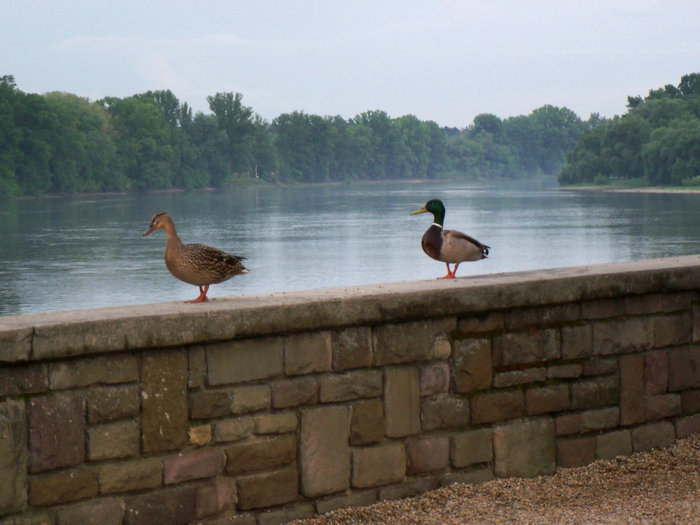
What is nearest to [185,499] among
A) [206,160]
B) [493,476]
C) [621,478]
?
[493,476]

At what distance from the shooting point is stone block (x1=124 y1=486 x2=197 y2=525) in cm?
514

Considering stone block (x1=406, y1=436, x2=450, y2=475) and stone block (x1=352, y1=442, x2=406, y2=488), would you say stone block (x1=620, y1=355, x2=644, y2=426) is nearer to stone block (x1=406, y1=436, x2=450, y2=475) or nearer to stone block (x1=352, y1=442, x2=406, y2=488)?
stone block (x1=406, y1=436, x2=450, y2=475)

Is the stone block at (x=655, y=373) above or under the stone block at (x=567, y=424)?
above

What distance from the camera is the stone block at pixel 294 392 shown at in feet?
17.9

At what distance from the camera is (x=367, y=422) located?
5707 millimetres

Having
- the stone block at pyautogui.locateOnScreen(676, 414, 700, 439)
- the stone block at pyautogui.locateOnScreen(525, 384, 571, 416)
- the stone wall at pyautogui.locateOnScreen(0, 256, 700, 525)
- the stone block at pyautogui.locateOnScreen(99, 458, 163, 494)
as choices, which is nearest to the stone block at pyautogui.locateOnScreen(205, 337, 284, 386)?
the stone wall at pyautogui.locateOnScreen(0, 256, 700, 525)

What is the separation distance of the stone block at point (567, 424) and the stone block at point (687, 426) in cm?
84

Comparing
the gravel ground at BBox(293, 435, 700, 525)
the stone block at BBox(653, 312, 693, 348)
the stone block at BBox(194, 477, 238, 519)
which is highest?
the stone block at BBox(653, 312, 693, 348)

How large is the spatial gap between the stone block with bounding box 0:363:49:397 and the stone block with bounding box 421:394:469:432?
2.11 m

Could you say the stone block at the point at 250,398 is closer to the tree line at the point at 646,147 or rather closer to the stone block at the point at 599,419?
the stone block at the point at 599,419

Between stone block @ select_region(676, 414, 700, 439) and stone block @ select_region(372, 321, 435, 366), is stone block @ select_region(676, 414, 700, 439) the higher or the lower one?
the lower one

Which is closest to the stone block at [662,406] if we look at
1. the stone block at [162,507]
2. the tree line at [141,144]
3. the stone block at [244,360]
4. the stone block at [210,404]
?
the stone block at [244,360]

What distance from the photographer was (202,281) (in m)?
6.05

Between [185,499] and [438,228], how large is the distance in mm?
3281
